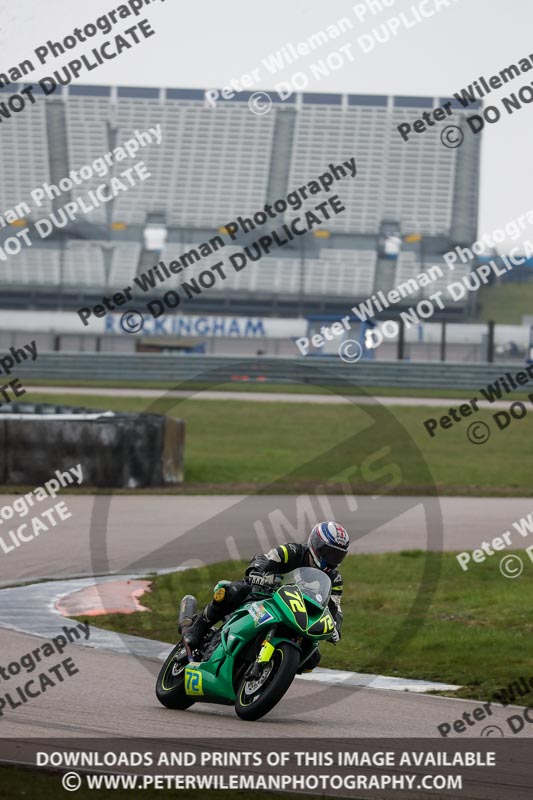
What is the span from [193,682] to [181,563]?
6.62 metres

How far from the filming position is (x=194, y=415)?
101ft

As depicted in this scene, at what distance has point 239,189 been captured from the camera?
77.9 metres

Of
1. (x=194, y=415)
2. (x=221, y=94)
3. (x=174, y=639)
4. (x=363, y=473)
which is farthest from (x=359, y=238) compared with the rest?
(x=174, y=639)

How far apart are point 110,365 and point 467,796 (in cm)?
3329

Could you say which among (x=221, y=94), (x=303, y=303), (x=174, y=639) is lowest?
(x=303, y=303)

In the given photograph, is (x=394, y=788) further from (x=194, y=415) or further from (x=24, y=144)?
(x=24, y=144)

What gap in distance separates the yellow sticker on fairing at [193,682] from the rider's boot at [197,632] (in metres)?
0.21

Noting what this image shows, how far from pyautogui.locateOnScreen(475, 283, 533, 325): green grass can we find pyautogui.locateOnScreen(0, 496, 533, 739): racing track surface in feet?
183
